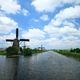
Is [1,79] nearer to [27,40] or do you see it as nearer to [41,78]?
[41,78]

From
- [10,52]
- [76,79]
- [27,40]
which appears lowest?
[76,79]

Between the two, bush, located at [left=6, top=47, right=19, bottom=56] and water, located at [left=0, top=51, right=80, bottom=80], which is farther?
bush, located at [left=6, top=47, right=19, bottom=56]

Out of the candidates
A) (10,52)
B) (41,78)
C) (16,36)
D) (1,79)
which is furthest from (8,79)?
(16,36)

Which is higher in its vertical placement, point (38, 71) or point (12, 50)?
point (12, 50)

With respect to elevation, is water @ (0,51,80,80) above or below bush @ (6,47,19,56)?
below

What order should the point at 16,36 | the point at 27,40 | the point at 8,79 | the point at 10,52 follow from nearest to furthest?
the point at 8,79
the point at 10,52
the point at 16,36
the point at 27,40

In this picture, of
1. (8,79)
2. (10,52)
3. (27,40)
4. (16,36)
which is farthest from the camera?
(27,40)

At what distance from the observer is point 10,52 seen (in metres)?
94.4

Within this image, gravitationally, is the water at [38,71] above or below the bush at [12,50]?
below

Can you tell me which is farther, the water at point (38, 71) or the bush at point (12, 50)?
the bush at point (12, 50)

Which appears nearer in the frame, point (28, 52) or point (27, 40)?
point (28, 52)

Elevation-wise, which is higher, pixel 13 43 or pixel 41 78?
pixel 13 43

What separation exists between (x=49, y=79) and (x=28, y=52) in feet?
257

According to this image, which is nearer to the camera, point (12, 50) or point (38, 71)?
point (38, 71)
